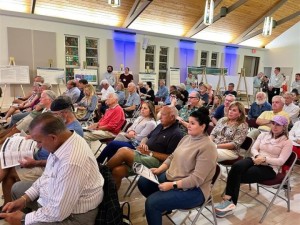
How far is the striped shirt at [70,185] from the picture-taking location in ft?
4.22

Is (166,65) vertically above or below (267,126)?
above

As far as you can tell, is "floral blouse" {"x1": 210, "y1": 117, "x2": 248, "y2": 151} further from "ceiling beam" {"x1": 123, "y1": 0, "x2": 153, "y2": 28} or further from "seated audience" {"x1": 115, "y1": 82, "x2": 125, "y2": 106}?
"ceiling beam" {"x1": 123, "y1": 0, "x2": 153, "y2": 28}

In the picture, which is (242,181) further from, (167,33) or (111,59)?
(167,33)

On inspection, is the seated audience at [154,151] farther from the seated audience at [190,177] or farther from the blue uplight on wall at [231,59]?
the blue uplight on wall at [231,59]

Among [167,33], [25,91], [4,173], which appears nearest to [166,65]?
[167,33]

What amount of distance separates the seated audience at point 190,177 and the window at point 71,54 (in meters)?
7.74

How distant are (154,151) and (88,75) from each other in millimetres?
6903

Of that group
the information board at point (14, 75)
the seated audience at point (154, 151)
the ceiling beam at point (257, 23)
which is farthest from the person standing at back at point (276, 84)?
the information board at point (14, 75)

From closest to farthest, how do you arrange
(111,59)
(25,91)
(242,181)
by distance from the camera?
(242,181) < (25,91) < (111,59)

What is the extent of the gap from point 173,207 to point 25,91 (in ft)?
25.2

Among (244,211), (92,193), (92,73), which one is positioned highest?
(92,73)

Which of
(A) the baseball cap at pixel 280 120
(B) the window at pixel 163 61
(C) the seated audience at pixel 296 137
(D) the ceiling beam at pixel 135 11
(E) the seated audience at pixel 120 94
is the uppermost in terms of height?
(D) the ceiling beam at pixel 135 11

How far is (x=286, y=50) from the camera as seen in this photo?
13.1 m

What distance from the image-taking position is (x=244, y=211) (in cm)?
257
